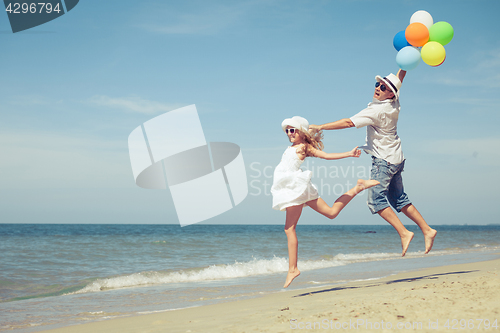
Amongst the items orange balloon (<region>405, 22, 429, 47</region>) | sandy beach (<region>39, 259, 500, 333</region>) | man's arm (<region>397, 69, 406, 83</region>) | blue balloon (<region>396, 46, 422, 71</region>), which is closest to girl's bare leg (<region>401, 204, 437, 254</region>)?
sandy beach (<region>39, 259, 500, 333</region>)

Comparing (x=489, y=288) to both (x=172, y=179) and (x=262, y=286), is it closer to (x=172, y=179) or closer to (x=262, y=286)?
(x=262, y=286)

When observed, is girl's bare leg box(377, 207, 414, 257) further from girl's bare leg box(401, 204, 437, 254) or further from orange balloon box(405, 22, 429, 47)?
orange balloon box(405, 22, 429, 47)

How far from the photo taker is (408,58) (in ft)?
15.5

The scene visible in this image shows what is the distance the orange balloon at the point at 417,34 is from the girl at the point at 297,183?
176 cm

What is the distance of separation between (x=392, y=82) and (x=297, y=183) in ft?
5.63

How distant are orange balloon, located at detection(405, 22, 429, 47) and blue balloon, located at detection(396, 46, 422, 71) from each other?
5.2 inches

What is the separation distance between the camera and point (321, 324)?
2.84 meters

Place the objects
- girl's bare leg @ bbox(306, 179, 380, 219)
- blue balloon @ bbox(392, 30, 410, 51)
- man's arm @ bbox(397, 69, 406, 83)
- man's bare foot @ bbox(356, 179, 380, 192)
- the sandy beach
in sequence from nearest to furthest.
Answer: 1. the sandy beach
2. girl's bare leg @ bbox(306, 179, 380, 219)
3. man's bare foot @ bbox(356, 179, 380, 192)
4. man's arm @ bbox(397, 69, 406, 83)
5. blue balloon @ bbox(392, 30, 410, 51)

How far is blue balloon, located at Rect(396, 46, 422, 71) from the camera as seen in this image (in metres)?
4.71

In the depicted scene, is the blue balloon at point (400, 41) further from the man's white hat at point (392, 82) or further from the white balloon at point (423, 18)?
the man's white hat at point (392, 82)

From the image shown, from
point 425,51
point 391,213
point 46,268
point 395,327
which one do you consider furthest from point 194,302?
point 46,268

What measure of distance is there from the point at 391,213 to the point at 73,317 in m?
4.26

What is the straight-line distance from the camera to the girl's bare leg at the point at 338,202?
435 cm

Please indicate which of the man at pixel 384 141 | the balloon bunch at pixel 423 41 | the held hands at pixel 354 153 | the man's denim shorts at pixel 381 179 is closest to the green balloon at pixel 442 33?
the balloon bunch at pixel 423 41
